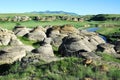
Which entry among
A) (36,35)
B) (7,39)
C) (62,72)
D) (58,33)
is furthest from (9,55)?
(58,33)

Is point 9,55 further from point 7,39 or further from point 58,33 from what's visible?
point 58,33

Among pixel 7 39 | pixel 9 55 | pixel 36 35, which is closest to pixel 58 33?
pixel 36 35

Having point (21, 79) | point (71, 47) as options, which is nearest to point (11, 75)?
point (21, 79)

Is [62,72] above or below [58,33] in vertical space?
above

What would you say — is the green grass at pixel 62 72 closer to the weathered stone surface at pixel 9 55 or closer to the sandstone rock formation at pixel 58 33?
the weathered stone surface at pixel 9 55

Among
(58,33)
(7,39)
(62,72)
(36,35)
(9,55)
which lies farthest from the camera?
(58,33)

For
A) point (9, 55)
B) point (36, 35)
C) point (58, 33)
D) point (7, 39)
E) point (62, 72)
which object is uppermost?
point (62, 72)

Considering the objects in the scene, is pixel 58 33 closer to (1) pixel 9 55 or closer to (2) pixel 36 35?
(2) pixel 36 35

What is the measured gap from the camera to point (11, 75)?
66.9 feet

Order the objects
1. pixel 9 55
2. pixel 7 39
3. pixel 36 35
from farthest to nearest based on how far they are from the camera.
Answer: pixel 36 35
pixel 7 39
pixel 9 55

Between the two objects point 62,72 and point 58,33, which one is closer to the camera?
point 62,72

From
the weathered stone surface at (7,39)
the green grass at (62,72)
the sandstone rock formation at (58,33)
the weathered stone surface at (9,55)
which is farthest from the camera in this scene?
the sandstone rock formation at (58,33)

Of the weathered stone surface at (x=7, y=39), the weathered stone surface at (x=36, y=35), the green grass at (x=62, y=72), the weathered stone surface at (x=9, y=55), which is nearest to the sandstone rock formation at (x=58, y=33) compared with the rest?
the weathered stone surface at (x=36, y=35)

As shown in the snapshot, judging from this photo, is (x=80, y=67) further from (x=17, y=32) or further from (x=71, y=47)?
(x=17, y=32)
